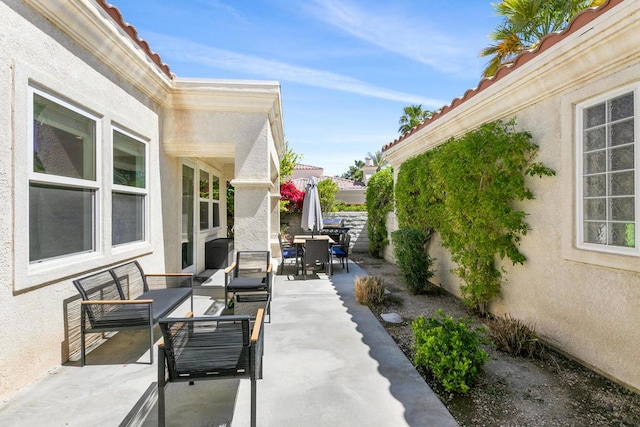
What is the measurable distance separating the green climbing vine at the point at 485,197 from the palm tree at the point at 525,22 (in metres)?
7.56

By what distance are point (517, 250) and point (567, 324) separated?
4.13 feet

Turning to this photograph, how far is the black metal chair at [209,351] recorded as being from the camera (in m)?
2.66

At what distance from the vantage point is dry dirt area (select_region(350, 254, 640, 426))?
9.25 feet

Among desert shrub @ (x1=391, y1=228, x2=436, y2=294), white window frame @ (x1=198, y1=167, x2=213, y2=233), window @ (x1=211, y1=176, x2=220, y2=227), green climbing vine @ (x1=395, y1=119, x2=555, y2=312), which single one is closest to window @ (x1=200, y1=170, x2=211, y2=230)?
white window frame @ (x1=198, y1=167, x2=213, y2=233)

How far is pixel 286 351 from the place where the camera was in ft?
13.8

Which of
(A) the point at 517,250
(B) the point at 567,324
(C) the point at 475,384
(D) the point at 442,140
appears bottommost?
(C) the point at 475,384

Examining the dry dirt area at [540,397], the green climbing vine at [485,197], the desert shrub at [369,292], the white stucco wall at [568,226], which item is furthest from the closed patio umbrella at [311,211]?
the dry dirt area at [540,397]

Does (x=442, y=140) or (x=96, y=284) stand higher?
(x=442, y=140)

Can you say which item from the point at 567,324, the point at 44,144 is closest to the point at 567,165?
the point at 567,324

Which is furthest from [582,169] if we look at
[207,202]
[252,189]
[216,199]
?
[216,199]

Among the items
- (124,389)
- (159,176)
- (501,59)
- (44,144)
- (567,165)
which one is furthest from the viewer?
(501,59)

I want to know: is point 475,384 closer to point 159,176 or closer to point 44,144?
point 44,144

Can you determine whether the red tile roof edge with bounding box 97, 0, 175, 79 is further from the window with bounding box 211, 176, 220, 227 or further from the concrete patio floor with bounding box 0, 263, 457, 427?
the concrete patio floor with bounding box 0, 263, 457, 427

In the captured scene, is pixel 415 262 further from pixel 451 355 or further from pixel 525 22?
pixel 525 22
